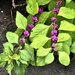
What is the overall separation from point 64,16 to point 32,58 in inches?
11.9

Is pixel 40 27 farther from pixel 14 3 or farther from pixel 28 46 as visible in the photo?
pixel 14 3

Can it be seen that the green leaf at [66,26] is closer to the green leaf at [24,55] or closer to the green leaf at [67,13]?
the green leaf at [67,13]

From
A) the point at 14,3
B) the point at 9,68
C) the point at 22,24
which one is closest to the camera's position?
the point at 9,68

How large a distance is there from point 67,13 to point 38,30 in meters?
0.19

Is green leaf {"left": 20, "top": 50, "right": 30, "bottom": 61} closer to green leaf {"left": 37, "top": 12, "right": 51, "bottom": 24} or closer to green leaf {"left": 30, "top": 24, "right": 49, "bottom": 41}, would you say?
green leaf {"left": 30, "top": 24, "right": 49, "bottom": 41}

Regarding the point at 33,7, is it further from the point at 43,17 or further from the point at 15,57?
the point at 15,57

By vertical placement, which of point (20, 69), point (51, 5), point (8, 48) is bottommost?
point (20, 69)

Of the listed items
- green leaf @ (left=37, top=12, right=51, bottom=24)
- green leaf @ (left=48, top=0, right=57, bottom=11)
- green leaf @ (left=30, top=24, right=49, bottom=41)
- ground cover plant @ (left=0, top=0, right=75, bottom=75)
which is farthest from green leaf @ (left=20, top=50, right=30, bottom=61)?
green leaf @ (left=48, top=0, right=57, bottom=11)

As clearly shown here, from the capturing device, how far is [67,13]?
1.94m

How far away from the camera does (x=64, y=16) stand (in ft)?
6.33

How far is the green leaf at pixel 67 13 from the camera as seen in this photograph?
193cm

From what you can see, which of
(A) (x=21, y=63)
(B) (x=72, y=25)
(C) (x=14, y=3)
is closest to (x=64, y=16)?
(B) (x=72, y=25)

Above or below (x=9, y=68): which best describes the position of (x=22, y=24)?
above

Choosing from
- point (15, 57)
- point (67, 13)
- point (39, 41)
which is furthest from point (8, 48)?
point (67, 13)
